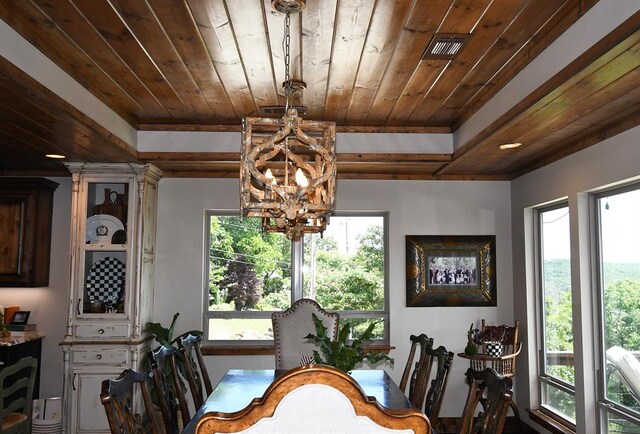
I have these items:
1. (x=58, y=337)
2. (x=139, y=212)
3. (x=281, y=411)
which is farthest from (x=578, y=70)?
(x=58, y=337)

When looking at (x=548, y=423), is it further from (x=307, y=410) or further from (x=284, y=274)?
(x=307, y=410)

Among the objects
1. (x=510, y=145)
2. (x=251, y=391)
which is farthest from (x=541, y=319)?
(x=251, y=391)

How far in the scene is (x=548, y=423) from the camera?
500cm

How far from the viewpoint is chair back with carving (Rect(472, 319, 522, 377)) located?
17.2 feet

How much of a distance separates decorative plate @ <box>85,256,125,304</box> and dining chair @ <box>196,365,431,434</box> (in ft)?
12.6

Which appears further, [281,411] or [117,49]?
[117,49]

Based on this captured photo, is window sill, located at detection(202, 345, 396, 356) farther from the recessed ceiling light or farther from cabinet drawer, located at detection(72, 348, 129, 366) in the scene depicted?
the recessed ceiling light

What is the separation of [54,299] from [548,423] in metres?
4.68

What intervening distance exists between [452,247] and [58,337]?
156 inches

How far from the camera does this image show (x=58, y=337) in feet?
19.0

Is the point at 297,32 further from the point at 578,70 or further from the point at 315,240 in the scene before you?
the point at 315,240

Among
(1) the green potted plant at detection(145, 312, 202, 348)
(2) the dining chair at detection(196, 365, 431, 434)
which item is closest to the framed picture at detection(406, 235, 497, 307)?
(1) the green potted plant at detection(145, 312, 202, 348)

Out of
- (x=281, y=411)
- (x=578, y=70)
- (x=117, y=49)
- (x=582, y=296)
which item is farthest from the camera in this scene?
(x=582, y=296)

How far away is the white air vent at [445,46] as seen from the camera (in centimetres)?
311
